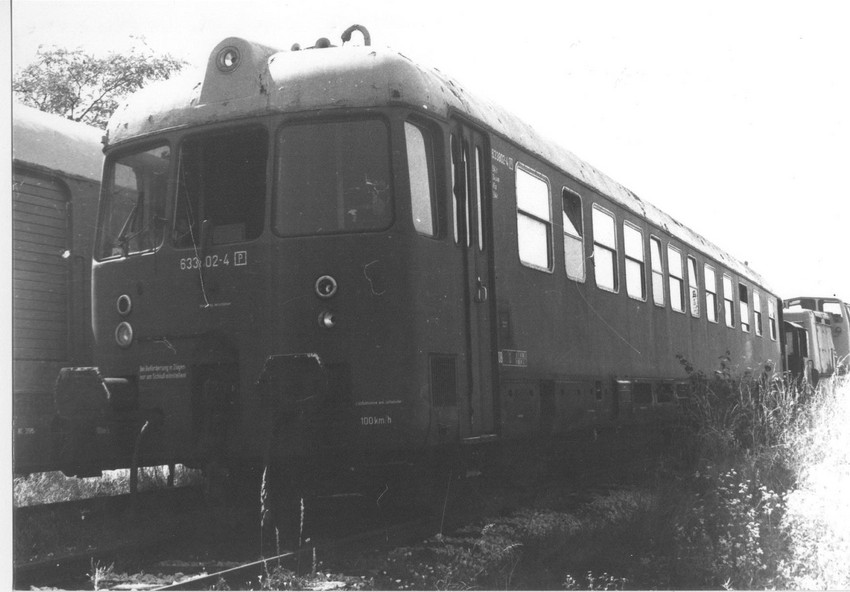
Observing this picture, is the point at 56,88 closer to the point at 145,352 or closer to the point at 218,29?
the point at 218,29

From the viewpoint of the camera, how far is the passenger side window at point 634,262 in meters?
9.38

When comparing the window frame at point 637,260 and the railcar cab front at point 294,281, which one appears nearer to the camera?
the railcar cab front at point 294,281

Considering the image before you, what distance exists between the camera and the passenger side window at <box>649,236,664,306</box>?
1020 cm

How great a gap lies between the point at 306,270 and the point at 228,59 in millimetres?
1438

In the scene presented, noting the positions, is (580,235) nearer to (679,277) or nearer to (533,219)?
→ (533,219)

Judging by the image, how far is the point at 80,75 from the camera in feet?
22.3

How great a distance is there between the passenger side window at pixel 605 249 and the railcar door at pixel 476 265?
221 centimetres

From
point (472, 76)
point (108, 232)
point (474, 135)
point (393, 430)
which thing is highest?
point (472, 76)

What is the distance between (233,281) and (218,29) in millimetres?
1539

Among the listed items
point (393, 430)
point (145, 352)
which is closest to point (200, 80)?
point (145, 352)

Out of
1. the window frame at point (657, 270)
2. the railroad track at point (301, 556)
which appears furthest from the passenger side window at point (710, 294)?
the railroad track at point (301, 556)

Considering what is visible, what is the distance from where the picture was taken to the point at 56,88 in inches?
266

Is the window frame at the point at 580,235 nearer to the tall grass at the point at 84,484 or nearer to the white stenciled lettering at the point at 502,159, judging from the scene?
the white stenciled lettering at the point at 502,159

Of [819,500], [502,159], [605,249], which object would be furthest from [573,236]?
[819,500]
